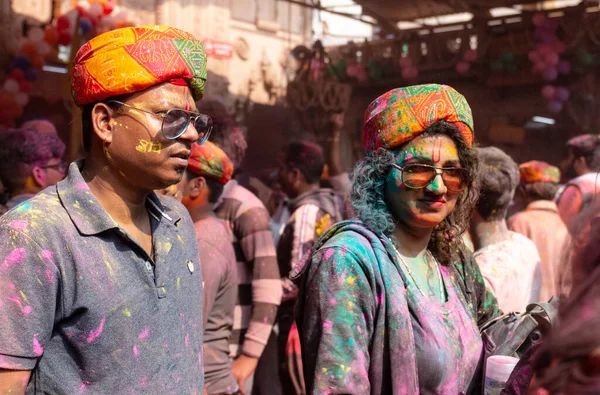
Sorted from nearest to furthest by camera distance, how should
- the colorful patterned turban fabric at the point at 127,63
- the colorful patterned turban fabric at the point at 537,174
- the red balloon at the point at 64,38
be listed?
1. the colorful patterned turban fabric at the point at 127,63
2. the colorful patterned turban fabric at the point at 537,174
3. the red balloon at the point at 64,38

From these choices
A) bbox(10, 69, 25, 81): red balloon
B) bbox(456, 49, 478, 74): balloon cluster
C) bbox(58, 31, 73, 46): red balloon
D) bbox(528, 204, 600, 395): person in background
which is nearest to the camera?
bbox(528, 204, 600, 395): person in background

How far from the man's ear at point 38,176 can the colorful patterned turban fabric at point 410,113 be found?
267 cm

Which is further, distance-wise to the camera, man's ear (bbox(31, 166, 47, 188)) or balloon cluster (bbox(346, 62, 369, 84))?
balloon cluster (bbox(346, 62, 369, 84))

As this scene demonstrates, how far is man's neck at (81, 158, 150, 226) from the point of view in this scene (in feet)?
6.10

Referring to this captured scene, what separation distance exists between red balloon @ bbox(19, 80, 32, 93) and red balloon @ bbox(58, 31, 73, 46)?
1.65 ft

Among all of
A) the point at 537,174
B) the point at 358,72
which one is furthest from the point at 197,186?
the point at 358,72

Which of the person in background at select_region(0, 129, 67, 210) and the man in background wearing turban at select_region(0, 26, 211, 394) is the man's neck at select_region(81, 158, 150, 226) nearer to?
the man in background wearing turban at select_region(0, 26, 211, 394)

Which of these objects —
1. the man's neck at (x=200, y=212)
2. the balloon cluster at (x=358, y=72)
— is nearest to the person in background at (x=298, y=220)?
the man's neck at (x=200, y=212)

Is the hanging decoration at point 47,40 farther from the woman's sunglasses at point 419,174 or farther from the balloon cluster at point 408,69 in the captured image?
the woman's sunglasses at point 419,174

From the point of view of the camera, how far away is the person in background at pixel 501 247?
3.05 metres

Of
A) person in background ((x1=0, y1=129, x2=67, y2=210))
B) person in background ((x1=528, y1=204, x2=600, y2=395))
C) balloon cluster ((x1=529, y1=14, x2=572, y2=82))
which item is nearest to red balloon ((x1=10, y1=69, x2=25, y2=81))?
person in background ((x1=0, y1=129, x2=67, y2=210))

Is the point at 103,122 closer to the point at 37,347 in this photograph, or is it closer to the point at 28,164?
the point at 37,347

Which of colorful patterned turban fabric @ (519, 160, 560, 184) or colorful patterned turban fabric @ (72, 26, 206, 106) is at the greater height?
colorful patterned turban fabric @ (72, 26, 206, 106)

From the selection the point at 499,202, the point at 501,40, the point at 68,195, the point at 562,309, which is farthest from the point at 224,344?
the point at 501,40
